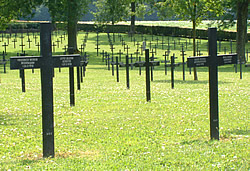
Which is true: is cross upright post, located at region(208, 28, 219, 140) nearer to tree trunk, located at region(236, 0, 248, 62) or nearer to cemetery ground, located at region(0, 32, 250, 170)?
cemetery ground, located at region(0, 32, 250, 170)

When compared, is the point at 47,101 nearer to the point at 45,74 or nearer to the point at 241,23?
the point at 45,74

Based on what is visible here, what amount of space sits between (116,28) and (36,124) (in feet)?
262

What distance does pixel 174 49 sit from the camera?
2464 inches

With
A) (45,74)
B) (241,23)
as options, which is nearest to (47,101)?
(45,74)

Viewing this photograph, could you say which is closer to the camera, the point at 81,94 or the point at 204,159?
the point at 204,159

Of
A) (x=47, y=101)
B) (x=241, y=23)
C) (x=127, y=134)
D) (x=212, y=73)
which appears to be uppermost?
(x=241, y=23)

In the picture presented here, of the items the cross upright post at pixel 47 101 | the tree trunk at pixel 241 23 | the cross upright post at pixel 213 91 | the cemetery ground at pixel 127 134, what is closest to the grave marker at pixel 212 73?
the cross upright post at pixel 213 91

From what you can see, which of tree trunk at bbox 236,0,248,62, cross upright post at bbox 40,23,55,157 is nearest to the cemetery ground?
cross upright post at bbox 40,23,55,157

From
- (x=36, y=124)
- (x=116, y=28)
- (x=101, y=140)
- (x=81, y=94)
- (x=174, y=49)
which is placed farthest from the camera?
(x=116, y=28)

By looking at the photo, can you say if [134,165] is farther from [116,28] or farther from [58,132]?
[116,28]

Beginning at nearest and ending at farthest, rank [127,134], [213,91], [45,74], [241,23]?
[45,74]
[213,91]
[127,134]
[241,23]

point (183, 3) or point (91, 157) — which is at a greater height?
point (183, 3)

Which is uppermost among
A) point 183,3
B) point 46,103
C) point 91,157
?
point 183,3

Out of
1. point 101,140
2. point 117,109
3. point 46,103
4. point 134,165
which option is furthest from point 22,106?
point 134,165
